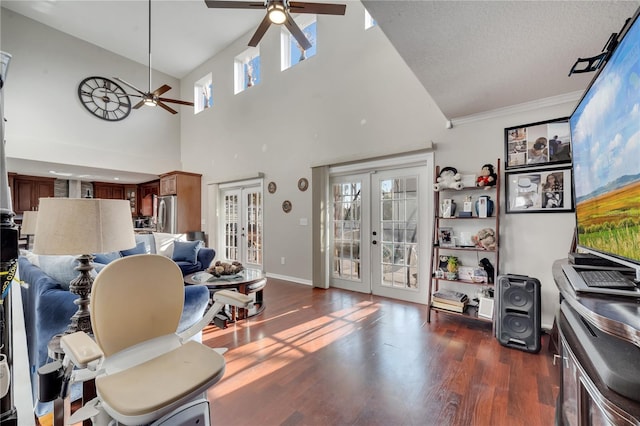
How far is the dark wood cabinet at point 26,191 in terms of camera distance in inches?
266

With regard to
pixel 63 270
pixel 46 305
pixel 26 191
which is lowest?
pixel 46 305

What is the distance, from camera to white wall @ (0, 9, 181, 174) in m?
5.41

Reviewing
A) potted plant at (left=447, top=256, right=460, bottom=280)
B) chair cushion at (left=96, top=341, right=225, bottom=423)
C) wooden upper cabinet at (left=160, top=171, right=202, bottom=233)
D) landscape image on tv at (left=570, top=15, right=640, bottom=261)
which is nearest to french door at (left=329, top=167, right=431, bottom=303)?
potted plant at (left=447, top=256, right=460, bottom=280)

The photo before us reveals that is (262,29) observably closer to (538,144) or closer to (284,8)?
(284,8)

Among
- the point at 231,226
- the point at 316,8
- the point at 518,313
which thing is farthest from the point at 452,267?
the point at 231,226

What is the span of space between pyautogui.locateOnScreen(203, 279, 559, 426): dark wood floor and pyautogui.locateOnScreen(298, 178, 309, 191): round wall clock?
7.78 feet

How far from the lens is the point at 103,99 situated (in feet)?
21.5

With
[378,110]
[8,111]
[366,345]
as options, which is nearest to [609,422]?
[366,345]

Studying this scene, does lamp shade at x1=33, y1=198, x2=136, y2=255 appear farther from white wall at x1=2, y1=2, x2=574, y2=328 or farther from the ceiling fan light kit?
white wall at x1=2, y1=2, x2=574, y2=328

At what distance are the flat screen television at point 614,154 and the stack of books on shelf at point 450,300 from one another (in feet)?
5.46

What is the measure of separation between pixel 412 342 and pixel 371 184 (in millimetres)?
2365

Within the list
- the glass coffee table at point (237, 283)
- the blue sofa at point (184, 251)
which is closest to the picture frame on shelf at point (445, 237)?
the glass coffee table at point (237, 283)

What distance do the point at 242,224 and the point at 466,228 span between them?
4670 mm

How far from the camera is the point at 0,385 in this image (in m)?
0.92
